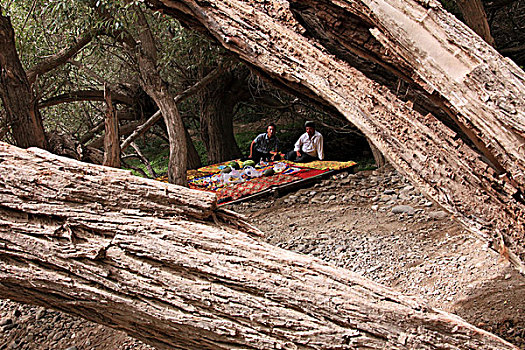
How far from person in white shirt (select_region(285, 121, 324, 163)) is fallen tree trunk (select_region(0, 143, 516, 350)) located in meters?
5.58

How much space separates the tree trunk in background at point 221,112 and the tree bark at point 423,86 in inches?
251

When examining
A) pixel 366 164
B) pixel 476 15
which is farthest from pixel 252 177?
pixel 476 15

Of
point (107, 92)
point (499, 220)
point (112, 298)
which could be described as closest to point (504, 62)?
point (499, 220)

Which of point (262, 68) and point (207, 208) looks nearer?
point (207, 208)

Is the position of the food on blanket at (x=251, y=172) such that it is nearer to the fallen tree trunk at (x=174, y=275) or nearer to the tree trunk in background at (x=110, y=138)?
the tree trunk in background at (x=110, y=138)

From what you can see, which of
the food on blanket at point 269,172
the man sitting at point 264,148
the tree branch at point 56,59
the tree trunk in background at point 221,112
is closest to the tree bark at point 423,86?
the tree branch at point 56,59

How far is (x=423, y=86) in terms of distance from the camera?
1541 mm

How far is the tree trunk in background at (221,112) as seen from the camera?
8.20 meters

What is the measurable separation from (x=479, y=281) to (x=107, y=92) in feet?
10.5

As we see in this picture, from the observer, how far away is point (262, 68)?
1839mm

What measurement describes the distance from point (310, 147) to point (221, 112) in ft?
6.81

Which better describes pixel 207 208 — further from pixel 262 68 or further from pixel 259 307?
pixel 262 68

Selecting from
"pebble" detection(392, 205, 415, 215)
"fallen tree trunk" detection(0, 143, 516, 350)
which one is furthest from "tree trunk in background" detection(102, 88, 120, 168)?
"pebble" detection(392, 205, 415, 215)

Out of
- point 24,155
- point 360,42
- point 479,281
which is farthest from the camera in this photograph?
point 479,281
